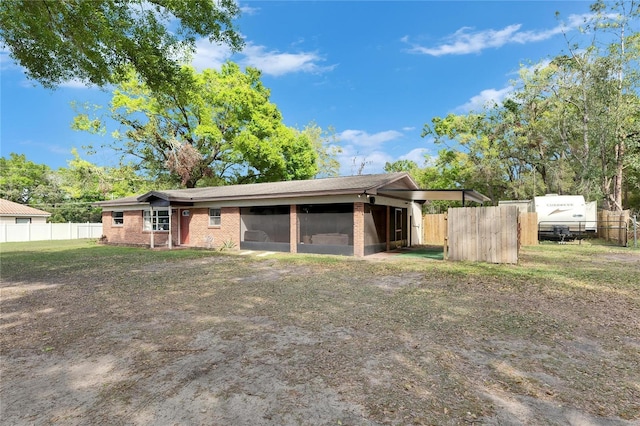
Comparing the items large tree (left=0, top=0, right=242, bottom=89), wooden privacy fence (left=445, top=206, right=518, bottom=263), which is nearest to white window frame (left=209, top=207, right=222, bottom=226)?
large tree (left=0, top=0, right=242, bottom=89)

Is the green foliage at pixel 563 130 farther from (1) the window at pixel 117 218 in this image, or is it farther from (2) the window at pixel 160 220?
(1) the window at pixel 117 218

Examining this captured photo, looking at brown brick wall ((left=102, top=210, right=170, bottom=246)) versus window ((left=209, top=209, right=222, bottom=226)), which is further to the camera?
brown brick wall ((left=102, top=210, right=170, bottom=246))

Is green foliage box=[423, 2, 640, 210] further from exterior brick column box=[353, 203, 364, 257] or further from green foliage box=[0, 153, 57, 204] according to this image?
green foliage box=[0, 153, 57, 204]

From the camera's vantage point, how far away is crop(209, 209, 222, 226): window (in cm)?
1705

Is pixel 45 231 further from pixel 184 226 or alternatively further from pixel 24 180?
pixel 24 180

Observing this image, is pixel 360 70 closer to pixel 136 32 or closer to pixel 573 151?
pixel 573 151

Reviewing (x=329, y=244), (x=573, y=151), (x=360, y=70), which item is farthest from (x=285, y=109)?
(x=573, y=151)

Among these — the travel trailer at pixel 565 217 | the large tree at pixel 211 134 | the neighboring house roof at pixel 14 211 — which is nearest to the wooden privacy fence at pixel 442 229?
the travel trailer at pixel 565 217

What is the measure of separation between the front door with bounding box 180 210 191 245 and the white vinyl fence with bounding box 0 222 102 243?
14.9 meters

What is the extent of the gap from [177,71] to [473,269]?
10.4m

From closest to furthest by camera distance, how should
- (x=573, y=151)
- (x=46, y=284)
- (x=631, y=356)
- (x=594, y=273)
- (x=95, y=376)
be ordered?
1. (x=95, y=376)
2. (x=631, y=356)
3. (x=46, y=284)
4. (x=594, y=273)
5. (x=573, y=151)

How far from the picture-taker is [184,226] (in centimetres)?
1847

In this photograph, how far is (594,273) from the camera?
342 inches

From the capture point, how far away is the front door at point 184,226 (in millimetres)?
18261
